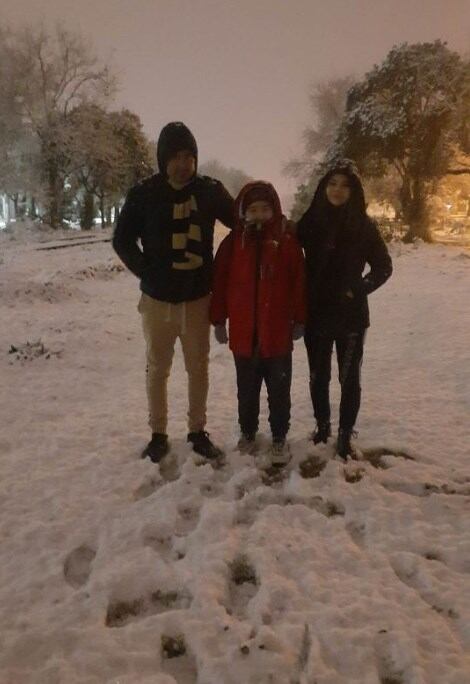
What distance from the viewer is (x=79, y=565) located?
291 centimetres

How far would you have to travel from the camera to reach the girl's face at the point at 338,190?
11.7ft

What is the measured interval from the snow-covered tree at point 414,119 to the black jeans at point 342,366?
1825 cm

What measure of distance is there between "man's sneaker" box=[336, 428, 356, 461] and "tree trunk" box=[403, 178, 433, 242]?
18.7 meters

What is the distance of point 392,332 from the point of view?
8609 mm

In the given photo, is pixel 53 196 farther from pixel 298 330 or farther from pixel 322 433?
pixel 298 330

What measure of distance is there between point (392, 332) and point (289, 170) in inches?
1252

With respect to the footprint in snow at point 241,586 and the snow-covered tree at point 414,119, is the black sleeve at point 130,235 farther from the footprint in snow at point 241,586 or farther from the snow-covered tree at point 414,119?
the snow-covered tree at point 414,119

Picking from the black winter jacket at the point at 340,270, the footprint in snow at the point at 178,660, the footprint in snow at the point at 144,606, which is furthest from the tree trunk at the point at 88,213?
the footprint in snow at the point at 178,660

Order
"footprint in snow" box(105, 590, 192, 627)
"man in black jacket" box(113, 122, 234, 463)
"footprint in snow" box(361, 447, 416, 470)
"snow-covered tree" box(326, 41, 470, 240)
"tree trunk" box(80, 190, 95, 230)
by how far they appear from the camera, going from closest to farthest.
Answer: "footprint in snow" box(105, 590, 192, 627)
"man in black jacket" box(113, 122, 234, 463)
"footprint in snow" box(361, 447, 416, 470)
"snow-covered tree" box(326, 41, 470, 240)
"tree trunk" box(80, 190, 95, 230)

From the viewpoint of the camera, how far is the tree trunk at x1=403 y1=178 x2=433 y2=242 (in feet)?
70.4

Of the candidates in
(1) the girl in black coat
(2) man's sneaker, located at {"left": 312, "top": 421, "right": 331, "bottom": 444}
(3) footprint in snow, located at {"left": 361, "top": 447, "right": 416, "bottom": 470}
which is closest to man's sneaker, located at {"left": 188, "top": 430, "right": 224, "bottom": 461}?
(2) man's sneaker, located at {"left": 312, "top": 421, "right": 331, "bottom": 444}

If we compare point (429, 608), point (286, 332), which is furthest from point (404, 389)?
point (429, 608)

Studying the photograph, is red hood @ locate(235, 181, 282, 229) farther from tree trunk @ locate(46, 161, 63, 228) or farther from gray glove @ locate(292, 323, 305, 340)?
tree trunk @ locate(46, 161, 63, 228)

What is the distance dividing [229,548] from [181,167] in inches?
94.2
